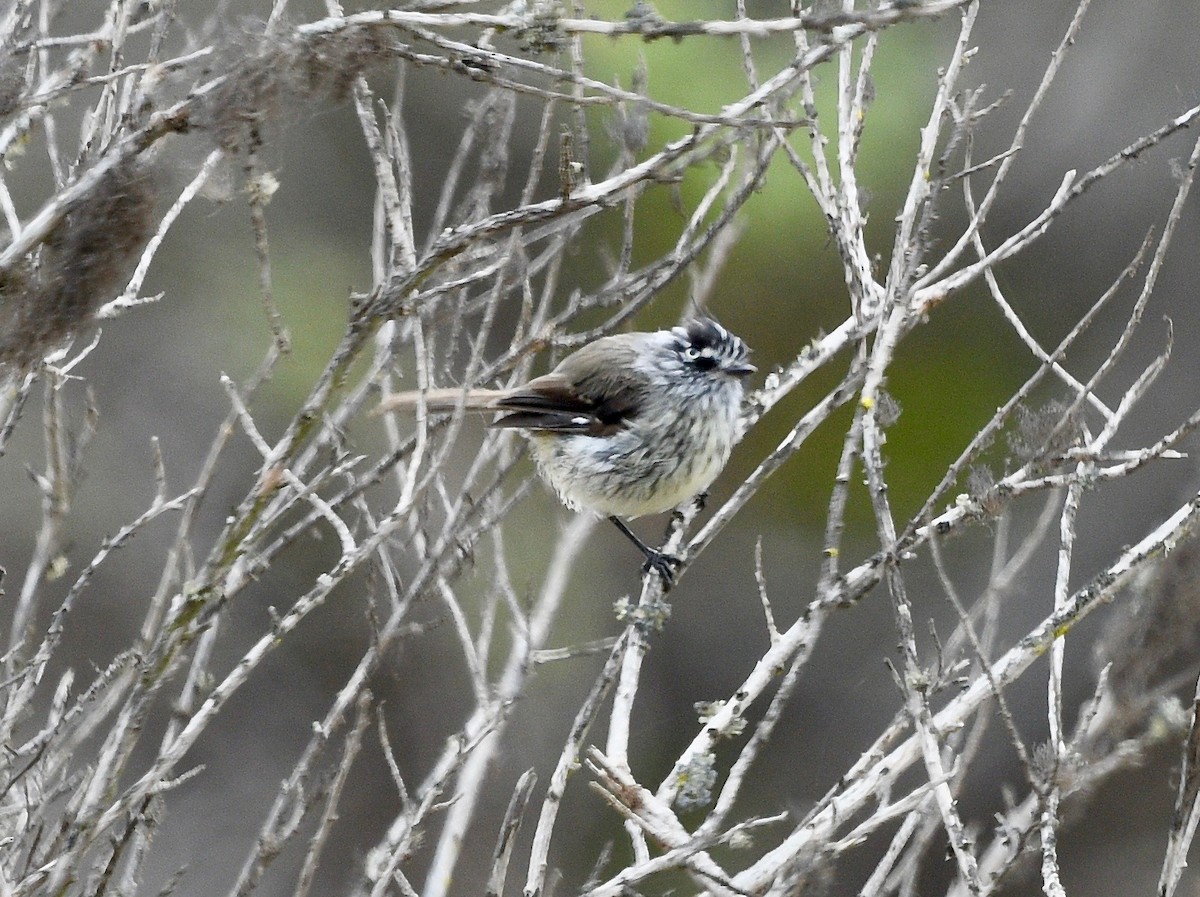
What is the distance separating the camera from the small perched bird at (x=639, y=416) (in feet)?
16.9

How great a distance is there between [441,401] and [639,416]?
1073mm

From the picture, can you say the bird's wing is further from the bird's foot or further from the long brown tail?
the bird's foot

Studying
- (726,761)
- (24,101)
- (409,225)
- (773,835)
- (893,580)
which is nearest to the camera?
(24,101)

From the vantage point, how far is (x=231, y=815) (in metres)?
10.1

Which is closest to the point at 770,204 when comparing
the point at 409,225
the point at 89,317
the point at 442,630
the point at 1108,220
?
the point at 1108,220

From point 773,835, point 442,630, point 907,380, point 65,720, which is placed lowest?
point 773,835

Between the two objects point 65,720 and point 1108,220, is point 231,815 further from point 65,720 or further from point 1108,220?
point 1108,220

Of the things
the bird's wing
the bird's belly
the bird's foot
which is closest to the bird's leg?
the bird's foot

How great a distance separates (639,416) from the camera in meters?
5.36

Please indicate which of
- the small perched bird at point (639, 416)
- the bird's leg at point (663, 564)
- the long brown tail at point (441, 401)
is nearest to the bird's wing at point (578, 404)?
the small perched bird at point (639, 416)

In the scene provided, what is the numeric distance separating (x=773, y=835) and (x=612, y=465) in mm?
5168

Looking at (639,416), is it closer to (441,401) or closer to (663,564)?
(663,564)

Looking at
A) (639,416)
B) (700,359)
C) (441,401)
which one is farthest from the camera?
(639,416)

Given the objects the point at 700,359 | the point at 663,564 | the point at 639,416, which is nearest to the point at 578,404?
the point at 639,416
